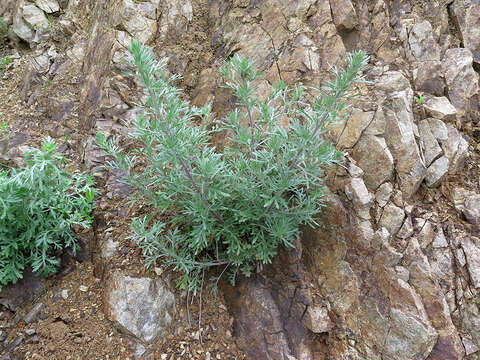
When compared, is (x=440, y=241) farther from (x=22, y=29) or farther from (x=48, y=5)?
(x=22, y=29)

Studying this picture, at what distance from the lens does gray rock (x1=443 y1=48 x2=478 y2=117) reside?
4.00 metres

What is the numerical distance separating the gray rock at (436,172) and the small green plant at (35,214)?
13.0 feet

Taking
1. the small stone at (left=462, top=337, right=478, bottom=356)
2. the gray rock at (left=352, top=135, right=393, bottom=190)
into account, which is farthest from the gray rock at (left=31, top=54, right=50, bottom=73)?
the small stone at (left=462, top=337, right=478, bottom=356)

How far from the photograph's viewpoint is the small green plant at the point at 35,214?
2.78 meters

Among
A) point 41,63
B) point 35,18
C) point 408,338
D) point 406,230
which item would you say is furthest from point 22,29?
point 408,338

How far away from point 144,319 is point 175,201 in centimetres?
129

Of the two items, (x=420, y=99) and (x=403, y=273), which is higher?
(x=420, y=99)

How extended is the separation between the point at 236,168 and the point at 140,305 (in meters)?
1.78

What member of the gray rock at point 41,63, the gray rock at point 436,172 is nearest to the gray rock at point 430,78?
the gray rock at point 436,172

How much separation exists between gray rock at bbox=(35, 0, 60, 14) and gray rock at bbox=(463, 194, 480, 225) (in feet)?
25.2

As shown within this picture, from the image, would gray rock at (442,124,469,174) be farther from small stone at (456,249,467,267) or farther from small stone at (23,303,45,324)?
small stone at (23,303,45,324)

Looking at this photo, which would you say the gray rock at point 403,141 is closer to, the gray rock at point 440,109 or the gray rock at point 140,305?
the gray rock at point 440,109

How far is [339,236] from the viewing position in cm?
341

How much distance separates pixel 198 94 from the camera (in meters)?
4.69
